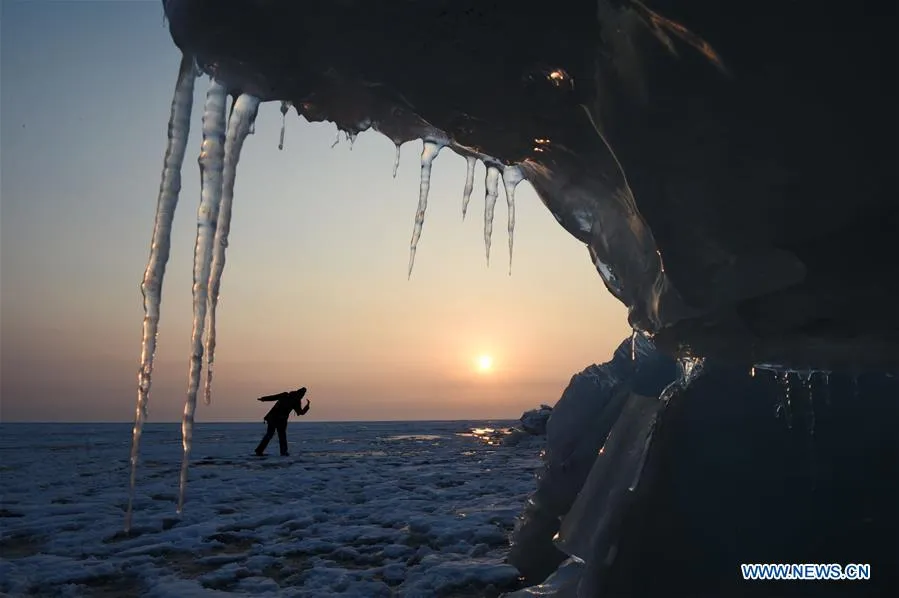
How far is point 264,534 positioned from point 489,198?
3.27 m

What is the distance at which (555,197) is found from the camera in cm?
399

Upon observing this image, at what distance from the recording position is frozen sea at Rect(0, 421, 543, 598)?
128 inches

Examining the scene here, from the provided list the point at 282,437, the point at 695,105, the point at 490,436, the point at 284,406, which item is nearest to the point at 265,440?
the point at 282,437

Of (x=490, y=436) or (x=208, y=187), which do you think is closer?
(x=208, y=187)

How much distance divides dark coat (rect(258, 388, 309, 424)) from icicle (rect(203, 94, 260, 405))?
384 inches

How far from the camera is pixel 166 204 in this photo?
2.77m

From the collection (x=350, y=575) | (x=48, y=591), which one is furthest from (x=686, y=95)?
(x=48, y=591)

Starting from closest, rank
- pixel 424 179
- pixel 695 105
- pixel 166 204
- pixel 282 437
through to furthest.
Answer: pixel 695 105
pixel 166 204
pixel 424 179
pixel 282 437

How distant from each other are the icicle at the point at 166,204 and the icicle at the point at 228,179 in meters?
0.22

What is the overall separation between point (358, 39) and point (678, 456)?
90.0 inches

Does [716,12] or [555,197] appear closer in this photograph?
[716,12]

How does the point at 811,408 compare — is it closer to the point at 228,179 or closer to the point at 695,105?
the point at 695,105

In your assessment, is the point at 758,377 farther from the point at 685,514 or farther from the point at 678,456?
the point at 685,514

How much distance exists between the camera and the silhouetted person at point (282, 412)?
12.2 metres
